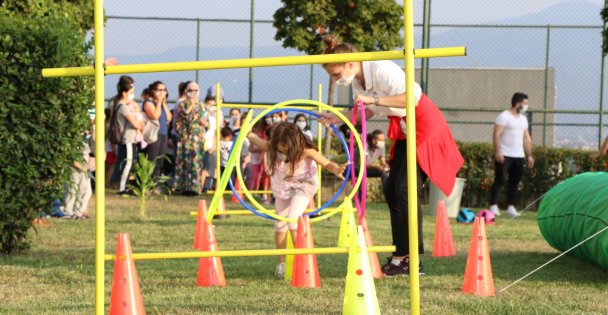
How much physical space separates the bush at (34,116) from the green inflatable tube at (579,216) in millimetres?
3980

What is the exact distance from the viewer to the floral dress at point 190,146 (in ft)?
53.8

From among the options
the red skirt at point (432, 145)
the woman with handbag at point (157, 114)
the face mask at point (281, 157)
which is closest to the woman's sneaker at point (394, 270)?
the red skirt at point (432, 145)

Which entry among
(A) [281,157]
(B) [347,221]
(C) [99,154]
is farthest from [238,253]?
(A) [281,157]

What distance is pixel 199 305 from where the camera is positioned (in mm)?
5879

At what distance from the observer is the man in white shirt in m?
14.4

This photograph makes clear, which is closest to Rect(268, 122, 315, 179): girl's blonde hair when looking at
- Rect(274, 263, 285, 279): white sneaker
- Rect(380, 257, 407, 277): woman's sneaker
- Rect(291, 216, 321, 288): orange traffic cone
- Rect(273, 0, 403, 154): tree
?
Rect(274, 263, 285, 279): white sneaker

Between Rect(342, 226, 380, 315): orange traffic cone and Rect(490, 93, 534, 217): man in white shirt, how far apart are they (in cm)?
936

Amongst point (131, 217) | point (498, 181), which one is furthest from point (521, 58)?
point (131, 217)

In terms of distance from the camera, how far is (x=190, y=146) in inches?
655

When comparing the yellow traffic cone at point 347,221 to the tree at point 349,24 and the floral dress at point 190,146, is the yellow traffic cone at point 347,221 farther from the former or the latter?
the tree at point 349,24

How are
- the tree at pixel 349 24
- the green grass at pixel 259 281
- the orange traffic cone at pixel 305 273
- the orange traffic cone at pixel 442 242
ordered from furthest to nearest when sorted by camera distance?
the tree at pixel 349 24
the orange traffic cone at pixel 442 242
the orange traffic cone at pixel 305 273
the green grass at pixel 259 281

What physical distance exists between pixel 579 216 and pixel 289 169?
87.4 inches

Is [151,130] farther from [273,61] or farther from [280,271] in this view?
[273,61]

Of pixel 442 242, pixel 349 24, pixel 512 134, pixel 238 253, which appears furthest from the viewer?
pixel 349 24
